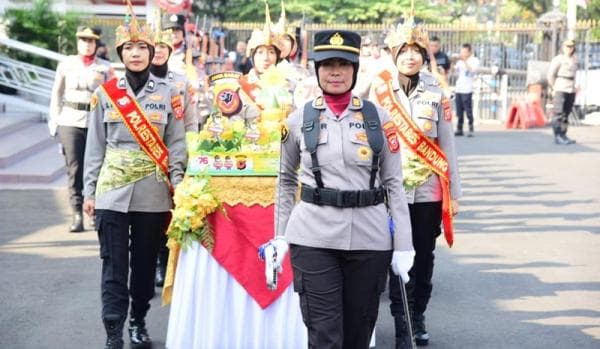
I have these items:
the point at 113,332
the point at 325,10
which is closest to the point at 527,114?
the point at 325,10

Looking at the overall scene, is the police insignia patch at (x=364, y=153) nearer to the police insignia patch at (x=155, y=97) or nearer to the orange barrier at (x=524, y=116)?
the police insignia patch at (x=155, y=97)

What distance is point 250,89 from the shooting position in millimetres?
8727

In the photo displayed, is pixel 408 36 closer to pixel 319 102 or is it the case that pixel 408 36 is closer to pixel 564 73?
pixel 319 102

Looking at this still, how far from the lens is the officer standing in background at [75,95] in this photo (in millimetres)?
11609

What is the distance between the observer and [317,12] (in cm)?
4294

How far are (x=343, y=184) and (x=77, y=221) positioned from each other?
7.31 meters

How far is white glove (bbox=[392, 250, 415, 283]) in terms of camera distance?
5.41 metres

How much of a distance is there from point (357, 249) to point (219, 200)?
6.78 feet

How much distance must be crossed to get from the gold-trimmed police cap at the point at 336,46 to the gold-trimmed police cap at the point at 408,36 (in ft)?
5.94

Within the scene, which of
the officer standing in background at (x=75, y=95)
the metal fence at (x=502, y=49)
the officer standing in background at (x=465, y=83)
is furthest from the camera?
the metal fence at (x=502, y=49)

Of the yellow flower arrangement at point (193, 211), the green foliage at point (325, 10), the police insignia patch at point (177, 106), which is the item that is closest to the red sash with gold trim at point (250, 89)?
the police insignia patch at point (177, 106)

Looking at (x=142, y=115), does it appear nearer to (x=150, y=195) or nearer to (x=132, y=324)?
(x=150, y=195)

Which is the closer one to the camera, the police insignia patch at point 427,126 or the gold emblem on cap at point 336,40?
the gold emblem on cap at point 336,40

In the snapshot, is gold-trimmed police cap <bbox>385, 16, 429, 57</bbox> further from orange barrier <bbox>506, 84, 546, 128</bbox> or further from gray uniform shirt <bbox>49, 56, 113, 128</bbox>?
orange barrier <bbox>506, 84, 546, 128</bbox>
